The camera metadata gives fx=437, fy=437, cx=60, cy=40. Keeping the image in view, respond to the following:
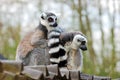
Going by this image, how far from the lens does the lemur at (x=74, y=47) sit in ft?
9.07

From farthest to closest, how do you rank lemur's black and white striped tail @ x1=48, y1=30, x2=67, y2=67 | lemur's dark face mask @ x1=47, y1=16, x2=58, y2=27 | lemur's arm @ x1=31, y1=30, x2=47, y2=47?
lemur's arm @ x1=31, y1=30, x2=47, y2=47
lemur's dark face mask @ x1=47, y1=16, x2=58, y2=27
lemur's black and white striped tail @ x1=48, y1=30, x2=67, y2=67

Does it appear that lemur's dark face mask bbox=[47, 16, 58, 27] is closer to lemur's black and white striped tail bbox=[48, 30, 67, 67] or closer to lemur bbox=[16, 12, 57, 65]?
lemur bbox=[16, 12, 57, 65]

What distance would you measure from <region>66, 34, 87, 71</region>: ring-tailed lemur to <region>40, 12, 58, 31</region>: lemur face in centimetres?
20

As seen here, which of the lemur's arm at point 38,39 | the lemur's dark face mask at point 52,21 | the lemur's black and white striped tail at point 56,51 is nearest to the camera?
the lemur's black and white striped tail at point 56,51

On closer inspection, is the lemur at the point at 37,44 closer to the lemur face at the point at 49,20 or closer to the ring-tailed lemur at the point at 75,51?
the lemur face at the point at 49,20

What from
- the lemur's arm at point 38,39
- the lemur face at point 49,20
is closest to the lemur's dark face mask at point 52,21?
the lemur face at point 49,20

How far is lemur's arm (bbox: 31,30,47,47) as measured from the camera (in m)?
3.11

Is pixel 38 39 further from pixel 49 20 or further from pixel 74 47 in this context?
pixel 74 47

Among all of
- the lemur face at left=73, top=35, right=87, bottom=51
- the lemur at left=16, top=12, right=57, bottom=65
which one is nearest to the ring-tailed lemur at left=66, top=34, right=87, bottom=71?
the lemur face at left=73, top=35, right=87, bottom=51

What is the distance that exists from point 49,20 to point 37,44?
0.64 feet

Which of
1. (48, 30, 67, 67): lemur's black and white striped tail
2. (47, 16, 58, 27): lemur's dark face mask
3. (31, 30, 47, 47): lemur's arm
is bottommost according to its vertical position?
(48, 30, 67, 67): lemur's black and white striped tail

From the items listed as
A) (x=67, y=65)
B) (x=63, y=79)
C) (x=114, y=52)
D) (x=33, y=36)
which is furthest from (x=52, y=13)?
(x=114, y=52)

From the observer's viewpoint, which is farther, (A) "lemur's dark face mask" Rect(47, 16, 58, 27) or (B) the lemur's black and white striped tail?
(A) "lemur's dark face mask" Rect(47, 16, 58, 27)

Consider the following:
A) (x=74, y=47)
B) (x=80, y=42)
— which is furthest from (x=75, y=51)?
(x=80, y=42)
